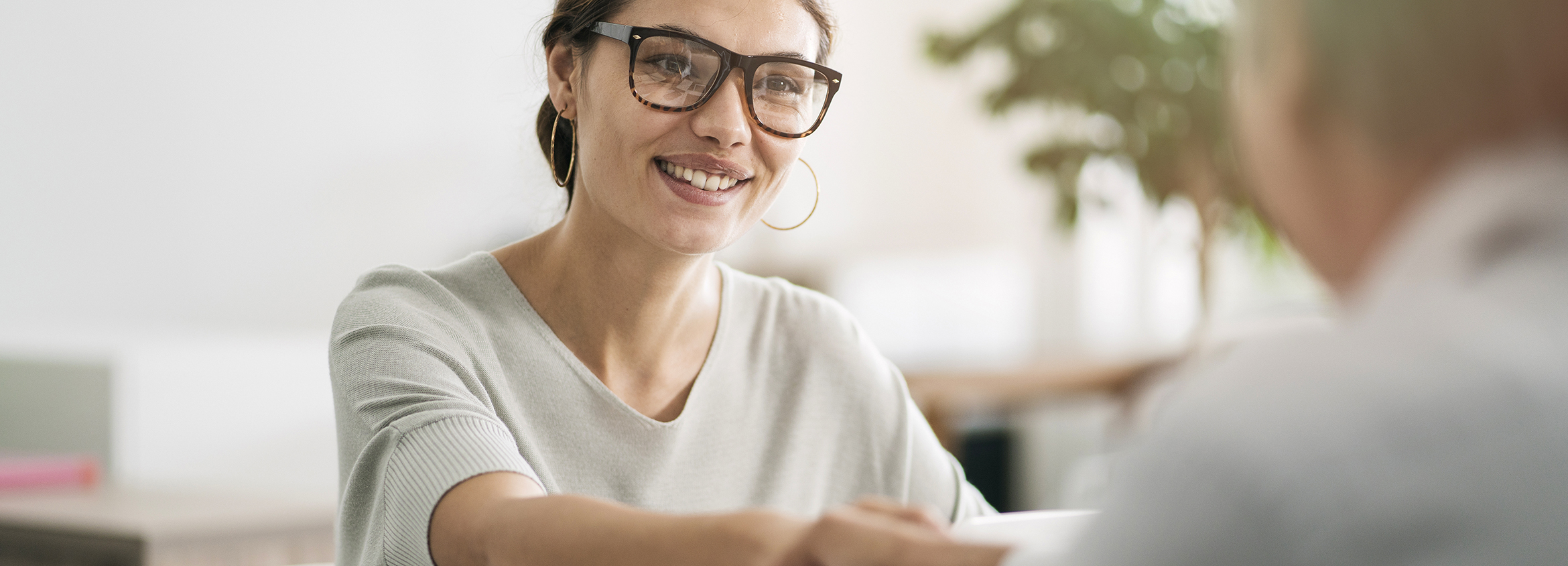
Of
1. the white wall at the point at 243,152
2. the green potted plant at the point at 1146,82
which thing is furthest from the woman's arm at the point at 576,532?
the green potted plant at the point at 1146,82

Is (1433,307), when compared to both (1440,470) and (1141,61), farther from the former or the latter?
(1141,61)

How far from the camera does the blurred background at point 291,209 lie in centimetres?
256

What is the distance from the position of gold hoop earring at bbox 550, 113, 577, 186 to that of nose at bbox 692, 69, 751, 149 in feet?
0.61

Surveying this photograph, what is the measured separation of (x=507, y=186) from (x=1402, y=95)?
3.81 metres

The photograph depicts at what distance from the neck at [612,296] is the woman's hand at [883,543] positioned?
0.62 m

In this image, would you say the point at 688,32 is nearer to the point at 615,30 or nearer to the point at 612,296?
the point at 615,30

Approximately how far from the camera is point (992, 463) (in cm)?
446

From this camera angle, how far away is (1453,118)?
0.38 m

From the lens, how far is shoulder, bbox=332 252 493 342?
3.27ft

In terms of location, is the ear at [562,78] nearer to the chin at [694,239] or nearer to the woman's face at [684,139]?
the woman's face at [684,139]

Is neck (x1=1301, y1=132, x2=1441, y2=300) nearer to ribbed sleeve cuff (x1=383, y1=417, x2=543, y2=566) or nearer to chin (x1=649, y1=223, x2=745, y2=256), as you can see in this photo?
ribbed sleeve cuff (x1=383, y1=417, x2=543, y2=566)

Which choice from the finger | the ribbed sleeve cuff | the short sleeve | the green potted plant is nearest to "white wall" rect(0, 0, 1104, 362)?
the green potted plant

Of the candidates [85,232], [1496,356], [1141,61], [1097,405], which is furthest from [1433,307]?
[1097,405]

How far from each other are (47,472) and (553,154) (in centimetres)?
141
